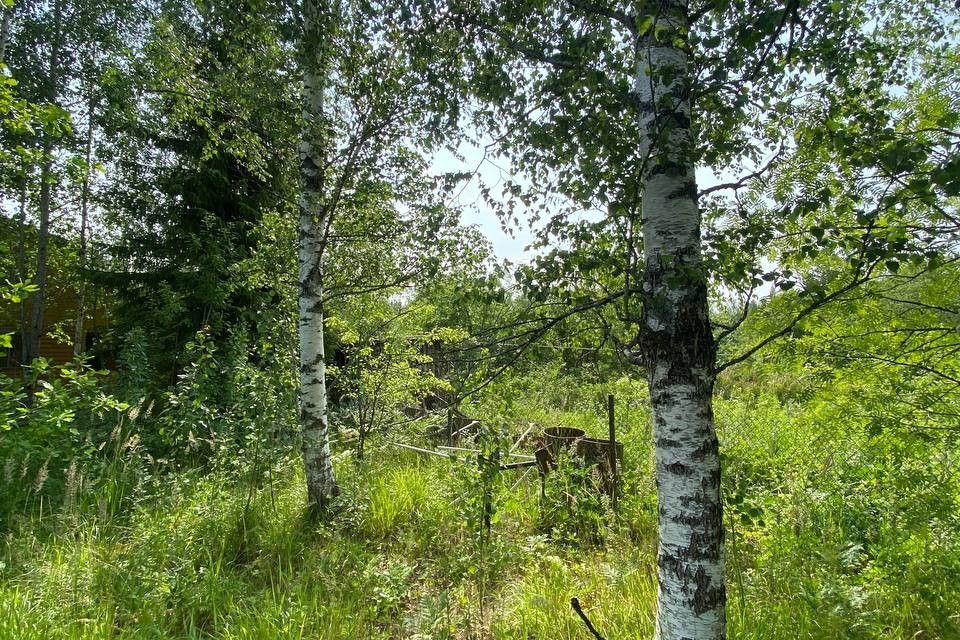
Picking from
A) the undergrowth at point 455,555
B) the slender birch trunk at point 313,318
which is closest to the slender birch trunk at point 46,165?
the undergrowth at point 455,555

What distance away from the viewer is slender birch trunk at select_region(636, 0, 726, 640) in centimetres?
168

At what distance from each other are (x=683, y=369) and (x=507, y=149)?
143 cm

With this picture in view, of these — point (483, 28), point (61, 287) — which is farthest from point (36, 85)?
point (483, 28)

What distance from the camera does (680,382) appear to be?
172cm

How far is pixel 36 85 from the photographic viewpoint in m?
8.77

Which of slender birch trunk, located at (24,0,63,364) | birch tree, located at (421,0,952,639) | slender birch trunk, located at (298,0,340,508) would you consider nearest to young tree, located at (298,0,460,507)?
slender birch trunk, located at (298,0,340,508)

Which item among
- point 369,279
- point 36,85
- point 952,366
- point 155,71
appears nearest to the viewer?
point 952,366

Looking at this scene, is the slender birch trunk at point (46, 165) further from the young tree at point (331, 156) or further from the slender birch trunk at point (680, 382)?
the slender birch trunk at point (680, 382)

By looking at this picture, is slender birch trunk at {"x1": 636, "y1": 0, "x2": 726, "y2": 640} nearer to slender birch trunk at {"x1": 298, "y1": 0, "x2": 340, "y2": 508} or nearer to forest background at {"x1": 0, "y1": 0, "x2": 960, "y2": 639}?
forest background at {"x1": 0, "y1": 0, "x2": 960, "y2": 639}

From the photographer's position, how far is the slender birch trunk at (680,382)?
1.68 m

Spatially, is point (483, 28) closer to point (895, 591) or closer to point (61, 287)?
point (895, 591)

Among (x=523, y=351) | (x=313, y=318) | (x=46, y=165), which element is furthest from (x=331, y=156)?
(x=46, y=165)

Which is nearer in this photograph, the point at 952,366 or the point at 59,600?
the point at 59,600

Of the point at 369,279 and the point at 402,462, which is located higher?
the point at 369,279
